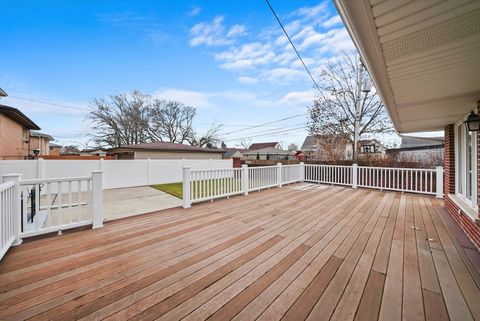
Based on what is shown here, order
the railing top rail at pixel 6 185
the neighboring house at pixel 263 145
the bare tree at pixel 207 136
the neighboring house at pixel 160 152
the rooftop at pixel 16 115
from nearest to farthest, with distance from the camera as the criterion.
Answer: the railing top rail at pixel 6 185, the rooftop at pixel 16 115, the neighboring house at pixel 160 152, the bare tree at pixel 207 136, the neighboring house at pixel 263 145

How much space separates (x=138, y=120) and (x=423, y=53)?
2440 cm

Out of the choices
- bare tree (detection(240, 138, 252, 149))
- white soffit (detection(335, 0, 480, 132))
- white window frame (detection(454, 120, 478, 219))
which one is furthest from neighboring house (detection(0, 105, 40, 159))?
bare tree (detection(240, 138, 252, 149))

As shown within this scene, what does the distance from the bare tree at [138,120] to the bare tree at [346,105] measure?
16.3 m

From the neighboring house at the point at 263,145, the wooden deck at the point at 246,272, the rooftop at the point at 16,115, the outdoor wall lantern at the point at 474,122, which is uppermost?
the neighboring house at the point at 263,145

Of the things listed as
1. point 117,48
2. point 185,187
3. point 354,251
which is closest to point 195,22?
point 117,48

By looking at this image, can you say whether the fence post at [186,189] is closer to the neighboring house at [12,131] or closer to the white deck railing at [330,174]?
the white deck railing at [330,174]

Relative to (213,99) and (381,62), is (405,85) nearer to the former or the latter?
(381,62)

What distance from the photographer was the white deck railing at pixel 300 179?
5020mm

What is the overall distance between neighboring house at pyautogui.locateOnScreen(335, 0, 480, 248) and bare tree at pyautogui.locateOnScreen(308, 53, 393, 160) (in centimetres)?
990

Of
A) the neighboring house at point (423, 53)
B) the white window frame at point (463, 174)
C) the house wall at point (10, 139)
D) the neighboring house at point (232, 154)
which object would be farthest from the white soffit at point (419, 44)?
the neighboring house at point (232, 154)

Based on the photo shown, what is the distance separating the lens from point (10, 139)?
9.62 meters

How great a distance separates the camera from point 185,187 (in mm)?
4566

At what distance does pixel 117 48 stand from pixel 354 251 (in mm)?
12889

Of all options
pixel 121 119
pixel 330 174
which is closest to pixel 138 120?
pixel 121 119
